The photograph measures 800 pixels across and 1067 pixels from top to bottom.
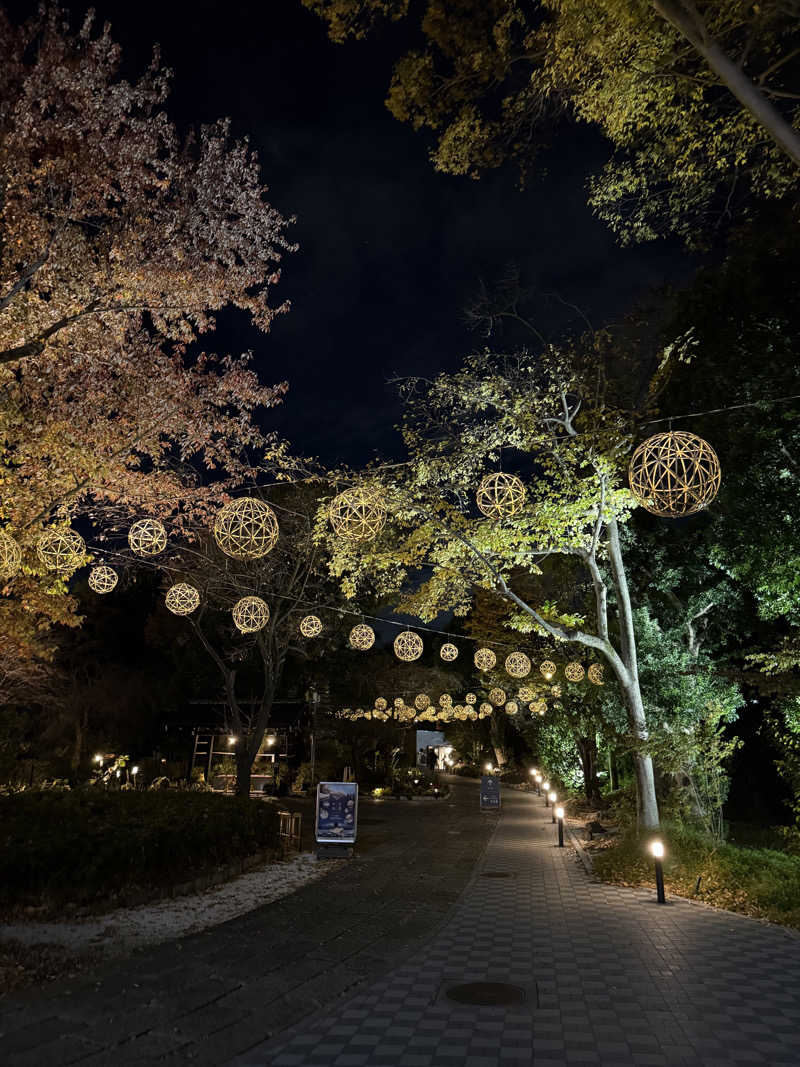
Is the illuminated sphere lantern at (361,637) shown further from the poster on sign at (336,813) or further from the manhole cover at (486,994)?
the manhole cover at (486,994)

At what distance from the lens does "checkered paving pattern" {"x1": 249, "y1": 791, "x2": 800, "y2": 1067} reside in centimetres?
474

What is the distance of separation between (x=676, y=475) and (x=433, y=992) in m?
5.94

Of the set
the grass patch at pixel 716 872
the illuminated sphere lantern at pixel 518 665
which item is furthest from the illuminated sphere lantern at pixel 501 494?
the illuminated sphere lantern at pixel 518 665

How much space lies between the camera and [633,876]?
38.4 ft

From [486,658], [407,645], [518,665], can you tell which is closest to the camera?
[407,645]

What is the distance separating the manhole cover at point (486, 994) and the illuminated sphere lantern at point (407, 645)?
380 inches

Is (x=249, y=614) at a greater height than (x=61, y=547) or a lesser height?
lesser

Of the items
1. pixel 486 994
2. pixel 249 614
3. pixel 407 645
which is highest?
pixel 249 614

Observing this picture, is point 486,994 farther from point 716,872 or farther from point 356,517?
point 716,872

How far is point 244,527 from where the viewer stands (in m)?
9.24

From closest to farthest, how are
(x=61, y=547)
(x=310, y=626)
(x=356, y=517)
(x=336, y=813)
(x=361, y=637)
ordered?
(x=356, y=517) → (x=61, y=547) → (x=336, y=813) → (x=310, y=626) → (x=361, y=637)

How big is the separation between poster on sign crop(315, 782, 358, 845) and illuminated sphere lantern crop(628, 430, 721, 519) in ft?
28.7

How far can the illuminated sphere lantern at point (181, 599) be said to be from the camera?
507 inches

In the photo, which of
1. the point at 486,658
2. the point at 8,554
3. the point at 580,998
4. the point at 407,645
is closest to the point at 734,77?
the point at 580,998
